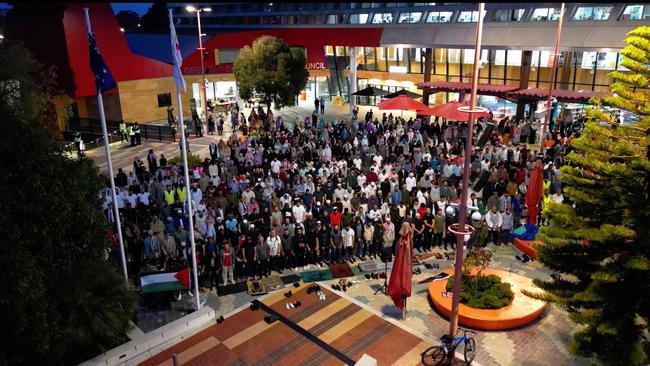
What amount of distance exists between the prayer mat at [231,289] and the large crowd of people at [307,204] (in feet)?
0.94

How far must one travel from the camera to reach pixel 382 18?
4231cm

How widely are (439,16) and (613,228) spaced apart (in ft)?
106

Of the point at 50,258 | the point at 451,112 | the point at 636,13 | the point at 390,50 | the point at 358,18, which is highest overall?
the point at 358,18

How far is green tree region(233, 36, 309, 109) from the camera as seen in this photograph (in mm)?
32344

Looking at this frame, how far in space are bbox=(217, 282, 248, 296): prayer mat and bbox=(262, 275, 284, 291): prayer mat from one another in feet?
2.11

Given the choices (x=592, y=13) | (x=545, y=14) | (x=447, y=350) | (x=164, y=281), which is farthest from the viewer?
(x=545, y=14)

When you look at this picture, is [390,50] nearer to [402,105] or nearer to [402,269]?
[402,105]

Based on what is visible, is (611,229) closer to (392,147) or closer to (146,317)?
(146,317)

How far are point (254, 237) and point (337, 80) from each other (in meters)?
36.5

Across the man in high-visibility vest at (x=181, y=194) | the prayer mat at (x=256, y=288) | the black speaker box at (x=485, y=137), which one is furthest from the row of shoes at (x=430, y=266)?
the black speaker box at (x=485, y=137)

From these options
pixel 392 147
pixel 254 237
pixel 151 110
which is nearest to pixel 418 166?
pixel 392 147

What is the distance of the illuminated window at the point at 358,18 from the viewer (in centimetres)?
4401

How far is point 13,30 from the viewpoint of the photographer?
29.4 metres

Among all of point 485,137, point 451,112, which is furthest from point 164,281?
point 485,137
